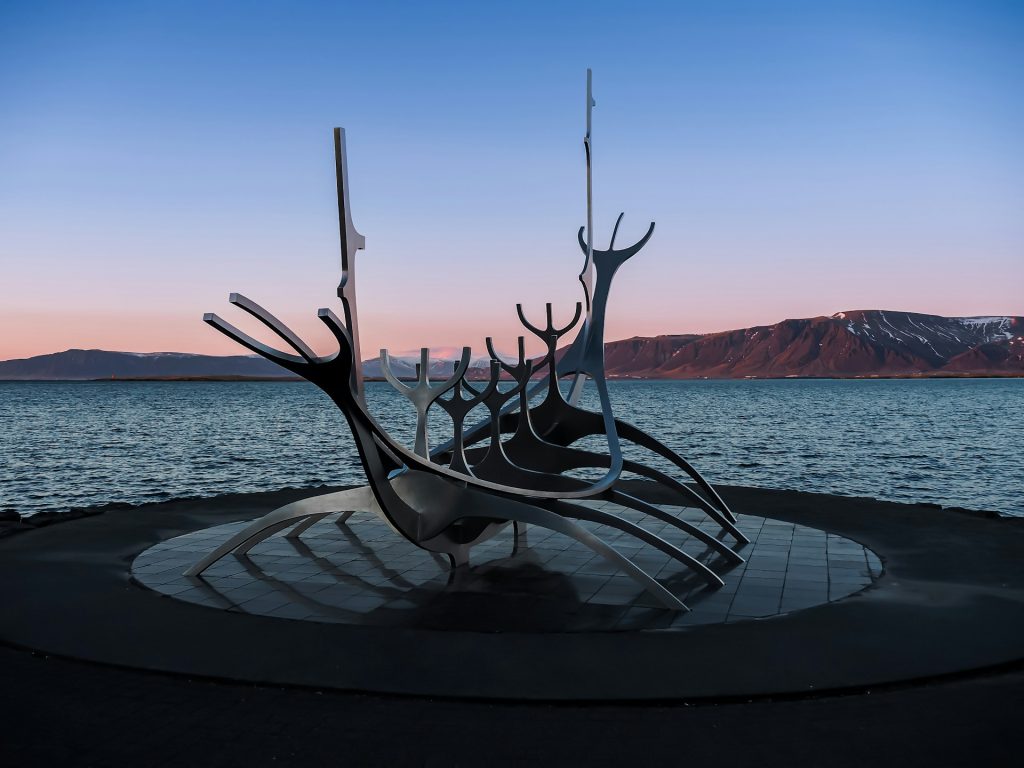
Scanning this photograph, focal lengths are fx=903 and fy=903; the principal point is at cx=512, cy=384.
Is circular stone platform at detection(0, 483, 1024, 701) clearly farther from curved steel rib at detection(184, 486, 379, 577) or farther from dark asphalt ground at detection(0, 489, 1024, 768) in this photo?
curved steel rib at detection(184, 486, 379, 577)

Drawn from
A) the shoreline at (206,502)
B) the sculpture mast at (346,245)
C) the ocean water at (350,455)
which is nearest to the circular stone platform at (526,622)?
the shoreline at (206,502)

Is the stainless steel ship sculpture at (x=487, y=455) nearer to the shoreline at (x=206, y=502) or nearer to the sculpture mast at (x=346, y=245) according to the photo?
the sculpture mast at (x=346, y=245)

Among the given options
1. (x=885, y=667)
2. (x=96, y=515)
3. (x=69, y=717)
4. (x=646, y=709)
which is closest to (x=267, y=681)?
(x=69, y=717)

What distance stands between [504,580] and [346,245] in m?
5.12

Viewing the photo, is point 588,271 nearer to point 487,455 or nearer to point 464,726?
point 487,455

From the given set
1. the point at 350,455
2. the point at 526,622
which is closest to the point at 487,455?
the point at 526,622

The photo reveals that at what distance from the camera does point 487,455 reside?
13.8 m

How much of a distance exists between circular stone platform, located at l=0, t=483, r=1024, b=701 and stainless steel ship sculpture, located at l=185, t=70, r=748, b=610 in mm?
699

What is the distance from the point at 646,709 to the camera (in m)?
7.79

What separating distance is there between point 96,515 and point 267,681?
1147cm

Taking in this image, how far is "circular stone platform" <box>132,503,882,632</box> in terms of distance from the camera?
10766 mm

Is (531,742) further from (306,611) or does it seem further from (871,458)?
(871,458)

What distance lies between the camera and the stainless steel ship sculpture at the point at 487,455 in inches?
428

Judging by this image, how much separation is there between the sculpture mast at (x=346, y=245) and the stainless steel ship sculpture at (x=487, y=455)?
15mm
